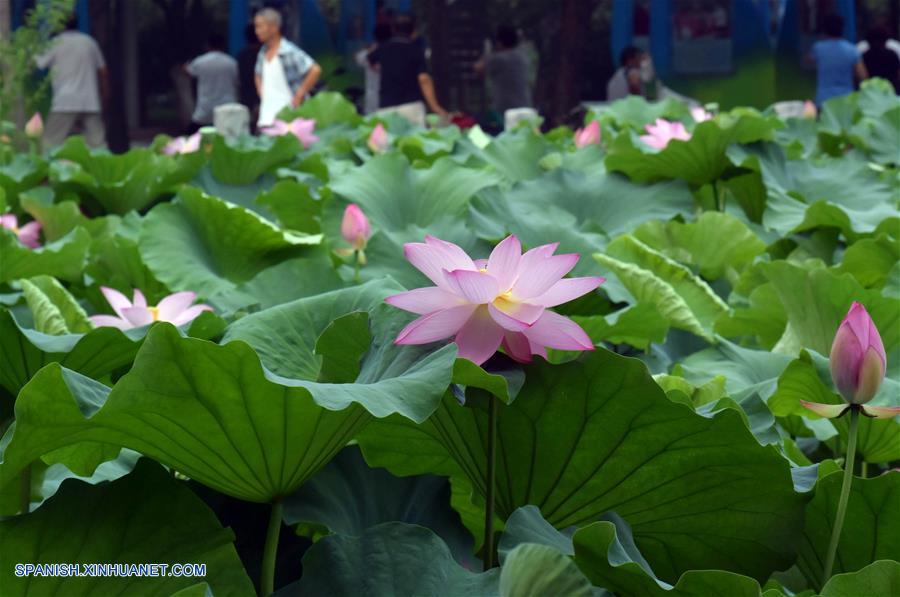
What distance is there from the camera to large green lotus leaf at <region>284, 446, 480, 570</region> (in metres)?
0.82

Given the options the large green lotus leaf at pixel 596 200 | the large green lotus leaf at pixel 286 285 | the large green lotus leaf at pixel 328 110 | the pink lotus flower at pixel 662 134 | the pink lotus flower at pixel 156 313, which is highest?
the pink lotus flower at pixel 156 313

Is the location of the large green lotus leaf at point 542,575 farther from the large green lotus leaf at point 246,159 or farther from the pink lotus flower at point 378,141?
the pink lotus flower at point 378,141

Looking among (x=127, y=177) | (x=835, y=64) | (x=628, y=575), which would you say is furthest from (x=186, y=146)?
(x=835, y=64)

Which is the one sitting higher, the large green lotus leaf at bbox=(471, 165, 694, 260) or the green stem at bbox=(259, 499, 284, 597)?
the green stem at bbox=(259, 499, 284, 597)

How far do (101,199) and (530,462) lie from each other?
6.95 ft

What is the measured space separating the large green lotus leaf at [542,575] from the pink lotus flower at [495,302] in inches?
7.6

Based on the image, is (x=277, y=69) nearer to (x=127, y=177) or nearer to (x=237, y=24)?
(x=127, y=177)

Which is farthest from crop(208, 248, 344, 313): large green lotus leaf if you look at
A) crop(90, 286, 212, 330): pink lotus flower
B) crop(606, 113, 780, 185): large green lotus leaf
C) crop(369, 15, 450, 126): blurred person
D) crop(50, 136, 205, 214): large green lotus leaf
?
crop(369, 15, 450, 126): blurred person

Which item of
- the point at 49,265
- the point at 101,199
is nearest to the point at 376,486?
the point at 49,265

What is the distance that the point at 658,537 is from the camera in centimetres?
83

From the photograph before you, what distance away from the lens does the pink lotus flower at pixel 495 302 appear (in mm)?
770

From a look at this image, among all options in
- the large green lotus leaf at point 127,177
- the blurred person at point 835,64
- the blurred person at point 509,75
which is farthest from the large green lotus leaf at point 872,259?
the blurred person at point 509,75

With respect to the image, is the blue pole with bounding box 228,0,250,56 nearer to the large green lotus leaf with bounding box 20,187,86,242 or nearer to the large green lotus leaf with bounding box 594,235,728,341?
Result: the large green lotus leaf with bounding box 20,187,86,242

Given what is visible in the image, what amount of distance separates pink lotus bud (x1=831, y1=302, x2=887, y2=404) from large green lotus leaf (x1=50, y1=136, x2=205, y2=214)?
2027 millimetres
